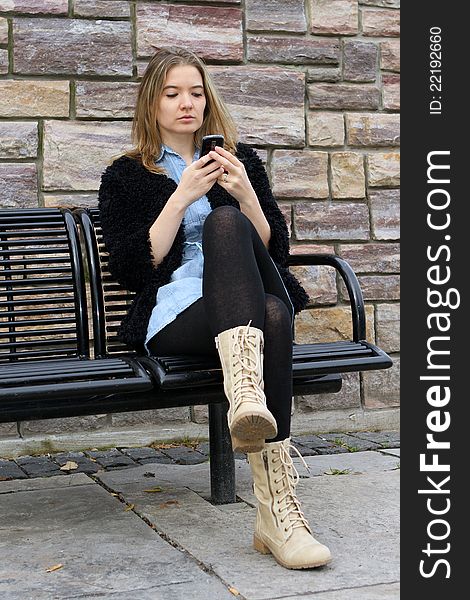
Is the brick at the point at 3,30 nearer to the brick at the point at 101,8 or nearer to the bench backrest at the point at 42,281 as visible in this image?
the brick at the point at 101,8

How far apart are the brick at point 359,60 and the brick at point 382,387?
1.29 meters

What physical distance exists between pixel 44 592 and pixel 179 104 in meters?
1.60

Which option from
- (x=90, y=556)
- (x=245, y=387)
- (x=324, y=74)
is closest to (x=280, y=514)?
(x=245, y=387)

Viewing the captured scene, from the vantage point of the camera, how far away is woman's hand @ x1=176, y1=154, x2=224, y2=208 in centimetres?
296

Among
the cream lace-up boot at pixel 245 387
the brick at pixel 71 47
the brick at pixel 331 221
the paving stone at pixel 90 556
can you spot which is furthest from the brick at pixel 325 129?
the cream lace-up boot at pixel 245 387

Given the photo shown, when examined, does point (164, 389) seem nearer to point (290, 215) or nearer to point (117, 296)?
point (117, 296)

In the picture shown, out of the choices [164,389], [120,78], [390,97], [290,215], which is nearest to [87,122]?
[120,78]

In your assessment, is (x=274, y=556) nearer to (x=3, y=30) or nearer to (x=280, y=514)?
(x=280, y=514)

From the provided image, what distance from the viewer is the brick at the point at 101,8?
4098mm

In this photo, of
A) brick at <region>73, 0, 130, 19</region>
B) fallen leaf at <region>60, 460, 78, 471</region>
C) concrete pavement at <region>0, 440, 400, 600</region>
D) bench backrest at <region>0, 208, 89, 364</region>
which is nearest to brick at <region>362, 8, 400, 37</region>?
brick at <region>73, 0, 130, 19</region>

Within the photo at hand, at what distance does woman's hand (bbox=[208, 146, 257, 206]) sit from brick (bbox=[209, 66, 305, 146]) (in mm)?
1297

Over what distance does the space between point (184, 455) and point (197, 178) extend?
150cm

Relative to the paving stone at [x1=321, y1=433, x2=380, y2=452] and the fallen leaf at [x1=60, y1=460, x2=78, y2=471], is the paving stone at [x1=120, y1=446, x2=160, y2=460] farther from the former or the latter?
the paving stone at [x1=321, y1=433, x2=380, y2=452]

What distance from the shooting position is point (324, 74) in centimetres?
447
